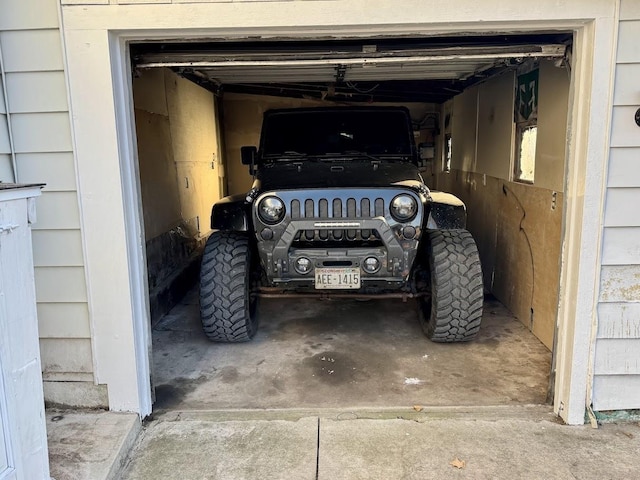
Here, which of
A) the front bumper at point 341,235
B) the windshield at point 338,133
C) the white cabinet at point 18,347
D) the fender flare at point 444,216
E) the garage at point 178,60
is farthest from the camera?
the windshield at point 338,133

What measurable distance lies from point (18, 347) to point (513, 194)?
397 centimetres

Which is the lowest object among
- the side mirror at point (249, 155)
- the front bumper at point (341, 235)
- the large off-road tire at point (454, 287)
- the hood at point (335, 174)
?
the large off-road tire at point (454, 287)

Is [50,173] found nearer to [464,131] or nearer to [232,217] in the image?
[232,217]

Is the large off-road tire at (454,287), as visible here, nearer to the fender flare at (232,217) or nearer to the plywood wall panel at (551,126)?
the plywood wall panel at (551,126)

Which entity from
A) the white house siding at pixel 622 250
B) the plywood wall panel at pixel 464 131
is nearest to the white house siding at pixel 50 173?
the white house siding at pixel 622 250

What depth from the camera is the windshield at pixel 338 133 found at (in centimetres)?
453

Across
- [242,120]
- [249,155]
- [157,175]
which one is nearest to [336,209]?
[249,155]

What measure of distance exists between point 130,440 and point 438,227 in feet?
7.96

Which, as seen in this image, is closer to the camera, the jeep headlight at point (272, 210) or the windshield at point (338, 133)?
the jeep headlight at point (272, 210)

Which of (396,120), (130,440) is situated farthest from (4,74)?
(396,120)

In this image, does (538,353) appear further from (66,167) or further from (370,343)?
(66,167)

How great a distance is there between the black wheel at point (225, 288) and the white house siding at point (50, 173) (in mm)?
1125

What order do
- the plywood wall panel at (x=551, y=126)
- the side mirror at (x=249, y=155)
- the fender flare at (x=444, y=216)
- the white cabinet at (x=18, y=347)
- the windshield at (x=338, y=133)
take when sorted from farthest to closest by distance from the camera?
1. the side mirror at (x=249, y=155)
2. the windshield at (x=338, y=133)
3. the fender flare at (x=444, y=216)
4. the plywood wall panel at (x=551, y=126)
5. the white cabinet at (x=18, y=347)

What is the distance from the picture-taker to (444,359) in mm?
3625
